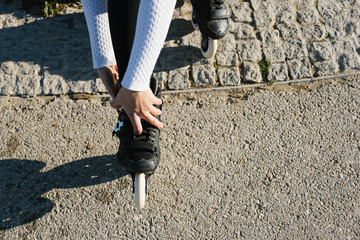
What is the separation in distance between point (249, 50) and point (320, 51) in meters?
0.66

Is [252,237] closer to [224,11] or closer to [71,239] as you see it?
[71,239]

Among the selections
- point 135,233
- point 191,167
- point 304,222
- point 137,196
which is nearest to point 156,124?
point 137,196

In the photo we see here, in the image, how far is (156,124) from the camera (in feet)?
6.35

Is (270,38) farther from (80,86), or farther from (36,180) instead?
(36,180)

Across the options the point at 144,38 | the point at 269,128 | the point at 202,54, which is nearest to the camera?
the point at 144,38

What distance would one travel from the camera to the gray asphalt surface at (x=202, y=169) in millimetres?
2271

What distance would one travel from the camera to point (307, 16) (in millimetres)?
3033

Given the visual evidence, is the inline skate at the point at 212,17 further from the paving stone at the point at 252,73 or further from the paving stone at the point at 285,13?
the paving stone at the point at 285,13

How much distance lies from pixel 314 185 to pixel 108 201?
5.24 feet

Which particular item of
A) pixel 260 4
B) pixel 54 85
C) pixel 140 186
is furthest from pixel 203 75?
pixel 54 85

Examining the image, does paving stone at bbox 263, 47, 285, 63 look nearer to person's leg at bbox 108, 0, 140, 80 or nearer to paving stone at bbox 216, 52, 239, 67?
paving stone at bbox 216, 52, 239, 67

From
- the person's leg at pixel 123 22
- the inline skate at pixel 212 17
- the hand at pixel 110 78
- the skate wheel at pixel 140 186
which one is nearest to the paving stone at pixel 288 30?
the inline skate at pixel 212 17

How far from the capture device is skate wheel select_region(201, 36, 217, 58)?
103 inches

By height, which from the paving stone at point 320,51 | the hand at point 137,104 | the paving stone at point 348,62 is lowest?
the hand at point 137,104
